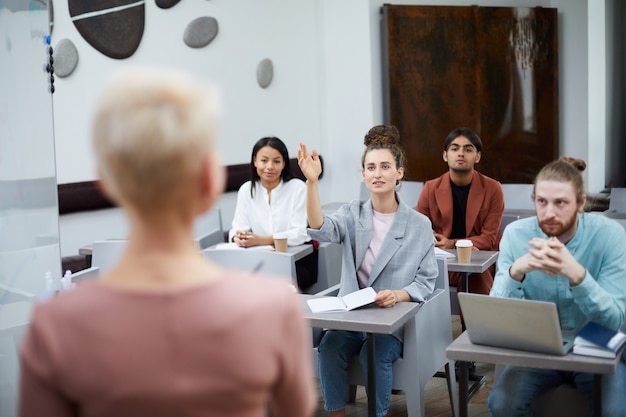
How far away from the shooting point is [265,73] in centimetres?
720

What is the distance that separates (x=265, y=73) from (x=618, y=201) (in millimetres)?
3279

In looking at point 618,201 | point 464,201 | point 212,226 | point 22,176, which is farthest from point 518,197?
point 22,176

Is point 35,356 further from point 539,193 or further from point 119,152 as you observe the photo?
point 539,193

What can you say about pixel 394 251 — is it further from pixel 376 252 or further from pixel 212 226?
pixel 212 226

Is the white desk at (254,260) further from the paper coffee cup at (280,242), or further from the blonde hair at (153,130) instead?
the blonde hair at (153,130)

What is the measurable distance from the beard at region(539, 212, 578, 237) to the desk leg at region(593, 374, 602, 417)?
0.53 meters

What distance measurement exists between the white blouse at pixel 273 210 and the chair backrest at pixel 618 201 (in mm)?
2185

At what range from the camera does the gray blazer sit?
11.7 ft

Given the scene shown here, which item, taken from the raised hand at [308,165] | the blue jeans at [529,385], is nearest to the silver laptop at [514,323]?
the blue jeans at [529,385]

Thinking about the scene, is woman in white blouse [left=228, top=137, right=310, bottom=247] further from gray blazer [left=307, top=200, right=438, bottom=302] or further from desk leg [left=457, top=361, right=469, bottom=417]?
desk leg [left=457, top=361, right=469, bottom=417]

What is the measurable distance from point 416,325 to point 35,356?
251 cm

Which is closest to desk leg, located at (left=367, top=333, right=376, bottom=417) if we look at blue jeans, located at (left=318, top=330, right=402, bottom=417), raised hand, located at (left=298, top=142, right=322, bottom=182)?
blue jeans, located at (left=318, top=330, right=402, bottom=417)

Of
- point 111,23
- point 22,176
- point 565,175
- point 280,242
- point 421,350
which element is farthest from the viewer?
point 111,23

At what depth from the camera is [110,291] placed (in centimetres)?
102
